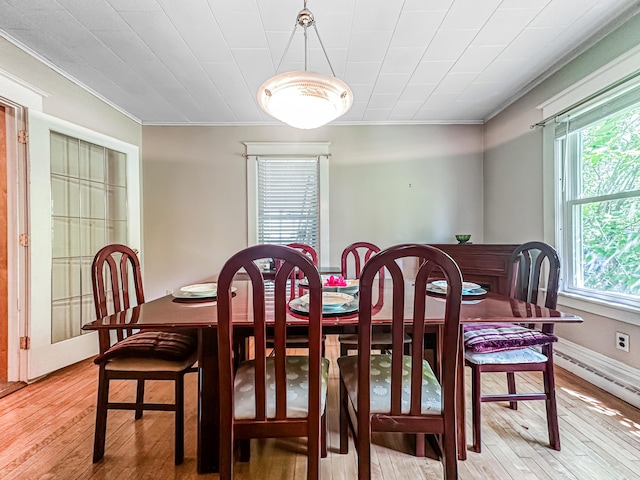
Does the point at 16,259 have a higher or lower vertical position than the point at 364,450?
higher

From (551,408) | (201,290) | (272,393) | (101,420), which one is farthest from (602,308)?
(101,420)

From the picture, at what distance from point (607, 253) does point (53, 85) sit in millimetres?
4414

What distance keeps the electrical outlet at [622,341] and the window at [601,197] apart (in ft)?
0.67

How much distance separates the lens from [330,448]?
1.66 meters

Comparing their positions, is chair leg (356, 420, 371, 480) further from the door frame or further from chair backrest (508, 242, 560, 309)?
the door frame

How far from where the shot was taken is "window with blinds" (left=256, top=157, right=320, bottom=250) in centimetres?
383

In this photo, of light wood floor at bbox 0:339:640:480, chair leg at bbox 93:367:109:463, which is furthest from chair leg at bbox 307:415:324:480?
chair leg at bbox 93:367:109:463

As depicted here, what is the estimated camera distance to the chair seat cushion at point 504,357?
161 centimetres

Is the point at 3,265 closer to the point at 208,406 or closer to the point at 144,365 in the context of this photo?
the point at 144,365

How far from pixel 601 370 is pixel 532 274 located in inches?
43.3

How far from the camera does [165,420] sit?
6.32 ft

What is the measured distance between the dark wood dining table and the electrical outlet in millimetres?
1111

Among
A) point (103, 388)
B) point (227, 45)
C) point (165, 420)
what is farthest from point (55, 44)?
point (165, 420)

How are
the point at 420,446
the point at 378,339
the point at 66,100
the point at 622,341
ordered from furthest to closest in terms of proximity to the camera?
the point at 66,100 < the point at 622,341 < the point at 378,339 < the point at 420,446
